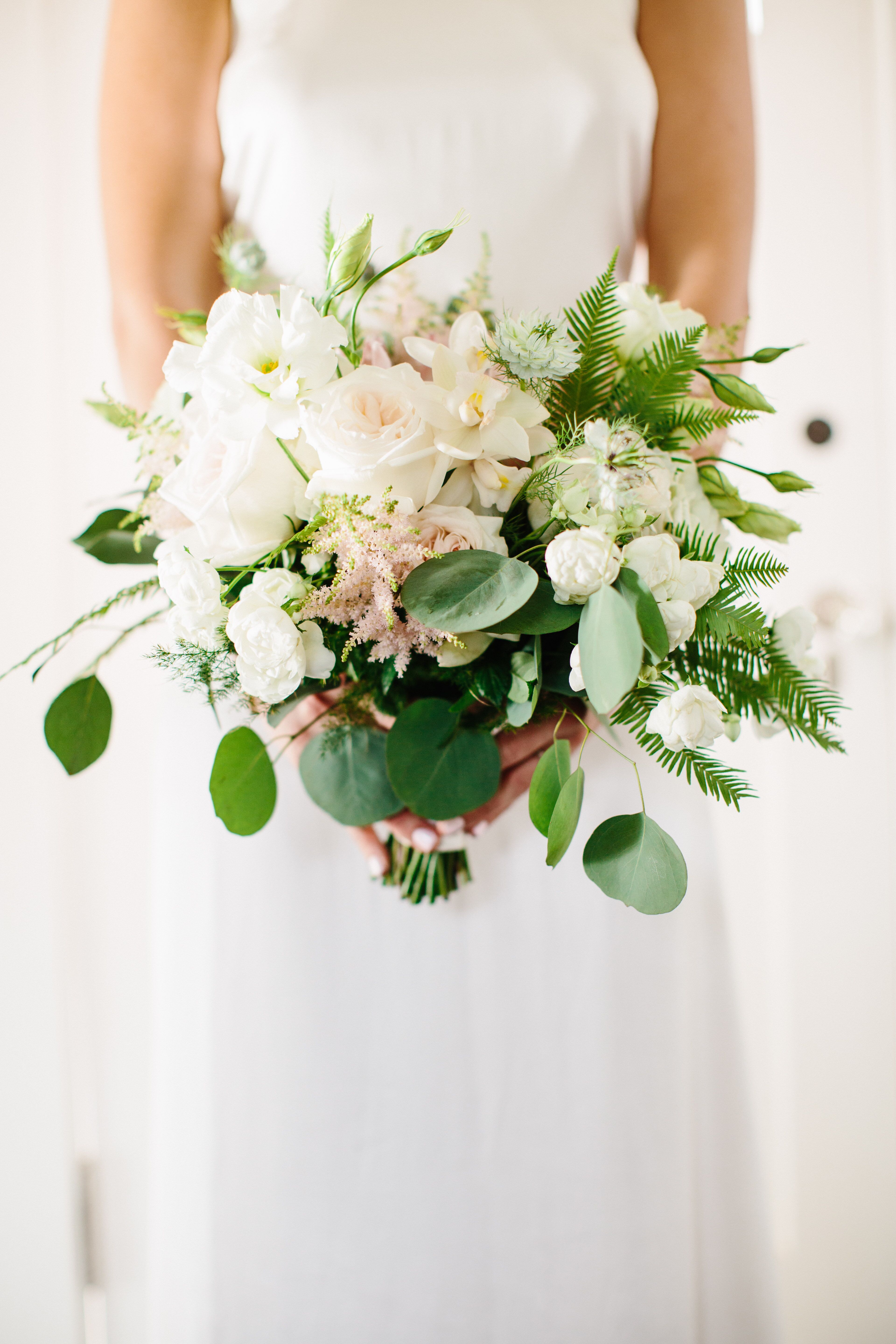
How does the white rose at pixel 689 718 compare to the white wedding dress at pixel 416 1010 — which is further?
the white wedding dress at pixel 416 1010

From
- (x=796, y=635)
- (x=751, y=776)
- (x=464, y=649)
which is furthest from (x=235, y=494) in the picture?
(x=751, y=776)

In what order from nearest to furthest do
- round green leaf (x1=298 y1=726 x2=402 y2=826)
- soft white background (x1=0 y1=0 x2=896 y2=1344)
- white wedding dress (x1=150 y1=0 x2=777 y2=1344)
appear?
1. round green leaf (x1=298 y1=726 x2=402 y2=826)
2. white wedding dress (x1=150 y1=0 x2=777 y2=1344)
3. soft white background (x1=0 y1=0 x2=896 y2=1344)

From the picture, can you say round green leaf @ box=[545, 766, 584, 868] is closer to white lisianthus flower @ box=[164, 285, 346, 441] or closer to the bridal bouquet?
the bridal bouquet

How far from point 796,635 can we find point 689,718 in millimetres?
195

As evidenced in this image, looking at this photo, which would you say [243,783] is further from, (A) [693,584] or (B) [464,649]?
(A) [693,584]

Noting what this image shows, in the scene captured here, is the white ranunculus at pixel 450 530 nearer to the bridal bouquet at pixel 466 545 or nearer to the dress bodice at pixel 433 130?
the bridal bouquet at pixel 466 545

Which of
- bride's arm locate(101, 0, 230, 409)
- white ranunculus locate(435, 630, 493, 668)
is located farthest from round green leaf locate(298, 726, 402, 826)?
bride's arm locate(101, 0, 230, 409)

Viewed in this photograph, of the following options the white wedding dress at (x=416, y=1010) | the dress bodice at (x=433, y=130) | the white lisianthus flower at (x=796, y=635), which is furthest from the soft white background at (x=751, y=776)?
the white lisianthus flower at (x=796, y=635)

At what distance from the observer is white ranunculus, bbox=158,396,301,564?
0.49m

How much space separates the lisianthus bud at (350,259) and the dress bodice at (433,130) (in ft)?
1.15

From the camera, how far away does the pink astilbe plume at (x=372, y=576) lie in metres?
0.47

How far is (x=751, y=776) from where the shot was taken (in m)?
1.34

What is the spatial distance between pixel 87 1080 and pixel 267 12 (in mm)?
1391

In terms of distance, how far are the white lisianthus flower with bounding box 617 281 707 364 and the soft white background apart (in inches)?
29.7
